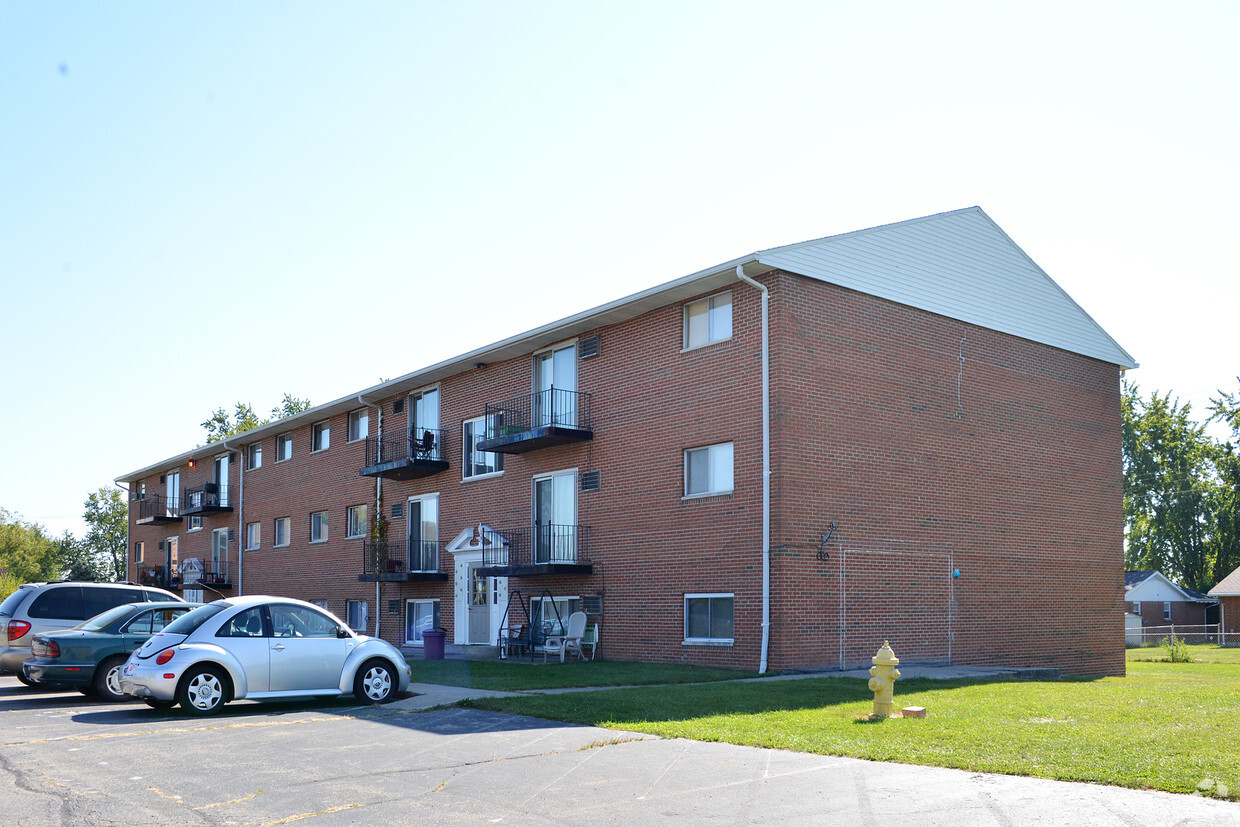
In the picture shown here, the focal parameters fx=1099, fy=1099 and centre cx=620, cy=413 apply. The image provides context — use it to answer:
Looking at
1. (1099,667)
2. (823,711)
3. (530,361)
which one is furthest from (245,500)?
(823,711)

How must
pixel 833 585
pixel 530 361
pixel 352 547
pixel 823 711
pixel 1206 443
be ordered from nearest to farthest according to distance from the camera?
pixel 823 711 < pixel 833 585 < pixel 530 361 < pixel 352 547 < pixel 1206 443

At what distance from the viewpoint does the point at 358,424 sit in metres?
33.8

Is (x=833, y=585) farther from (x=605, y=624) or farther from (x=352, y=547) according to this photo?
(x=352, y=547)

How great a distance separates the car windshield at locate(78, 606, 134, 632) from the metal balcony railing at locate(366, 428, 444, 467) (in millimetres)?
12499

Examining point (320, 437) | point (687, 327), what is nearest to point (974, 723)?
point (687, 327)

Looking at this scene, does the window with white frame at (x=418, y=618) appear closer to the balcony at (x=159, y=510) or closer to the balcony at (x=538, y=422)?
the balcony at (x=538, y=422)

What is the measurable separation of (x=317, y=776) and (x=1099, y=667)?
69.9 ft

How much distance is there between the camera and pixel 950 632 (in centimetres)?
2161

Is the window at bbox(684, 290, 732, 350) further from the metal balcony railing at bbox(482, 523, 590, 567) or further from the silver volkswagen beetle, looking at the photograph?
the silver volkswagen beetle

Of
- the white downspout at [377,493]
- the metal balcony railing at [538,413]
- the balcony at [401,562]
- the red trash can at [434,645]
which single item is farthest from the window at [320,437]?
the red trash can at [434,645]

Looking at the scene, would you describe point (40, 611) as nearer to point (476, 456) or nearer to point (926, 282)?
point (476, 456)

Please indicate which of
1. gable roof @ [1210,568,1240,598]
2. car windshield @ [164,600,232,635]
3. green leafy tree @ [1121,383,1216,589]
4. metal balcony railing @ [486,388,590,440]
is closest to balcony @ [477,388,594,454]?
metal balcony railing @ [486,388,590,440]

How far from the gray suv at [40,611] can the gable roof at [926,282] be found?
10.1m

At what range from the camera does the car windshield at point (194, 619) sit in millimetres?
12982
